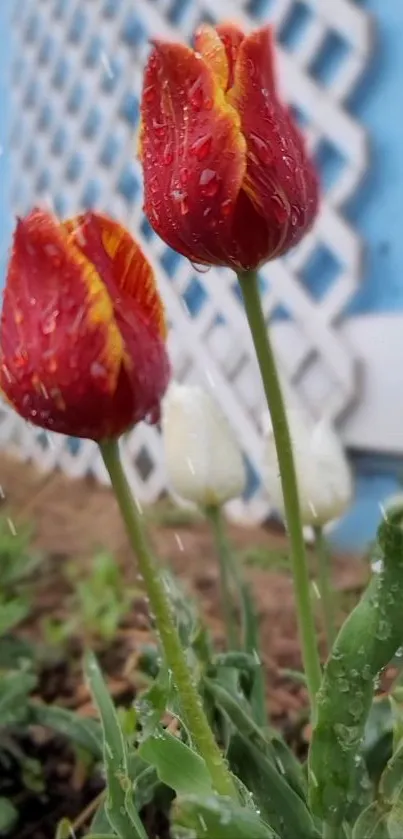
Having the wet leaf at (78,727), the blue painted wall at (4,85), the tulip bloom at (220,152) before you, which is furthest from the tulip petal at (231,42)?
the blue painted wall at (4,85)

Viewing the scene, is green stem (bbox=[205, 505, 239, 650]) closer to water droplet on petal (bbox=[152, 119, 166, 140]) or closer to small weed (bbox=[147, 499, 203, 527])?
water droplet on petal (bbox=[152, 119, 166, 140])

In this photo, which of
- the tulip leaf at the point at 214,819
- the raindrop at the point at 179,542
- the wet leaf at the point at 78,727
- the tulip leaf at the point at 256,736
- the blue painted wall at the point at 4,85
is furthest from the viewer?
the blue painted wall at the point at 4,85

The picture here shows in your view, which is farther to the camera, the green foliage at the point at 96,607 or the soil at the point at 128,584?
the green foliage at the point at 96,607

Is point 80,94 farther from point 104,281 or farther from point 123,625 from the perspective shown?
point 104,281

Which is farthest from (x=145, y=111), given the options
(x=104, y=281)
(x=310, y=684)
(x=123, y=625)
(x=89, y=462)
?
(x=89, y=462)

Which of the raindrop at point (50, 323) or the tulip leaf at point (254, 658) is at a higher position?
the raindrop at point (50, 323)

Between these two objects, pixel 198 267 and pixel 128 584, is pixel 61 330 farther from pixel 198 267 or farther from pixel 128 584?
pixel 128 584

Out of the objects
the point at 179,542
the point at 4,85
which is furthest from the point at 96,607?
the point at 4,85

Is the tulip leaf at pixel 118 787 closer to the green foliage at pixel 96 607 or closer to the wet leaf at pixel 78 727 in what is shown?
the wet leaf at pixel 78 727
